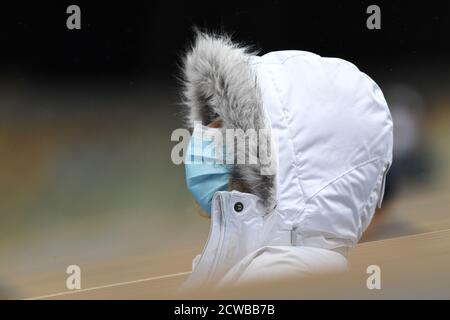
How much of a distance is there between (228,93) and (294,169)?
6.3 inches

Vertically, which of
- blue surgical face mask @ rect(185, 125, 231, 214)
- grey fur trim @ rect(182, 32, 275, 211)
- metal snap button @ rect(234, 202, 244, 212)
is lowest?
metal snap button @ rect(234, 202, 244, 212)

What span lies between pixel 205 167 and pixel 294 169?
0.17 metres

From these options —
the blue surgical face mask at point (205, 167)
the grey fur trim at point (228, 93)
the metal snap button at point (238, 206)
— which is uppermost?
the grey fur trim at point (228, 93)

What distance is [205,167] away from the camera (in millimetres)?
1021

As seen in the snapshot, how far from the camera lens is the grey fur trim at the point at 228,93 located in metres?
0.93

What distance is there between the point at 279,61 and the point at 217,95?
0.37 feet

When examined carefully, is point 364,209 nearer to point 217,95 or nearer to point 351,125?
point 351,125

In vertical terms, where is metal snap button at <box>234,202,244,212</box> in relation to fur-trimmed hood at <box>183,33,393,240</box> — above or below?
below

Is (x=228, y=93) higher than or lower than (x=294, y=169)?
higher

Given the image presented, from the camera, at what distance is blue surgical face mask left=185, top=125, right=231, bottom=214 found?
3.28 ft

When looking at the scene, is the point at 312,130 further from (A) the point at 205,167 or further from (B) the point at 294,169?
(A) the point at 205,167

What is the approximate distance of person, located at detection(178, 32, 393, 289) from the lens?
919 millimetres

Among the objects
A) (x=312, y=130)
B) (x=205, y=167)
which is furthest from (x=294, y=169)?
(x=205, y=167)

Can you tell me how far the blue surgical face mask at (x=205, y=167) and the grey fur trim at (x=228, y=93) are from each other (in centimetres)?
3
